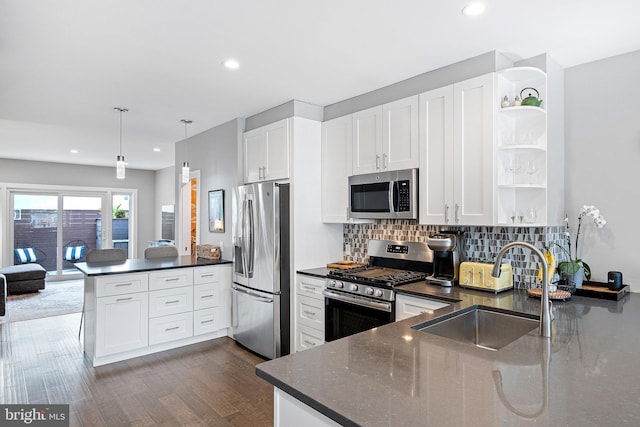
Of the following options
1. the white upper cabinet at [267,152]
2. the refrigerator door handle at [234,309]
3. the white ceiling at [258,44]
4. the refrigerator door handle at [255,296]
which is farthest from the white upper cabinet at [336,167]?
the refrigerator door handle at [234,309]

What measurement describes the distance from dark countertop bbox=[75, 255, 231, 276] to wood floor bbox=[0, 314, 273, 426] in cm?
91

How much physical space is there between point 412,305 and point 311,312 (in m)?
1.16

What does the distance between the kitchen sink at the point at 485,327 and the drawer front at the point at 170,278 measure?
3.04m

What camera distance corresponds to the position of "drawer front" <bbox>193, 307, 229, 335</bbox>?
423cm

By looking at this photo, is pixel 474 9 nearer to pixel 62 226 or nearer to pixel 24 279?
pixel 24 279

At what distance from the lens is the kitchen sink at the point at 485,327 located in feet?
6.37

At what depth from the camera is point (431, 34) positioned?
2.38 metres

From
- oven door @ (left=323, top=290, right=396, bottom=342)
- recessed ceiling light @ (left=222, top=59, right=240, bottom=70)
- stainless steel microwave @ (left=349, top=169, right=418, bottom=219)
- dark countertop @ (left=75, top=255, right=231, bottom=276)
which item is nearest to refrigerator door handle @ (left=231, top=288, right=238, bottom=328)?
dark countertop @ (left=75, top=255, right=231, bottom=276)

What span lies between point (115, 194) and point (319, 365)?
9274mm

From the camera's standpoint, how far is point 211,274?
434cm

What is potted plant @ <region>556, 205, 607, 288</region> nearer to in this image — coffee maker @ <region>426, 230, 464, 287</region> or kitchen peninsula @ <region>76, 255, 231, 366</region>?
coffee maker @ <region>426, 230, 464, 287</region>

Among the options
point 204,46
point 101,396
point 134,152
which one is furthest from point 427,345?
point 134,152

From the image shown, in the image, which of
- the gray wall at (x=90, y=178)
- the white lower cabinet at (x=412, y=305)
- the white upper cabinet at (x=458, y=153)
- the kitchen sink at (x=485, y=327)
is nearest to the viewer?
the kitchen sink at (x=485, y=327)

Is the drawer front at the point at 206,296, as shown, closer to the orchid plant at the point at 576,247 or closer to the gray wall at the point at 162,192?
the orchid plant at the point at 576,247
